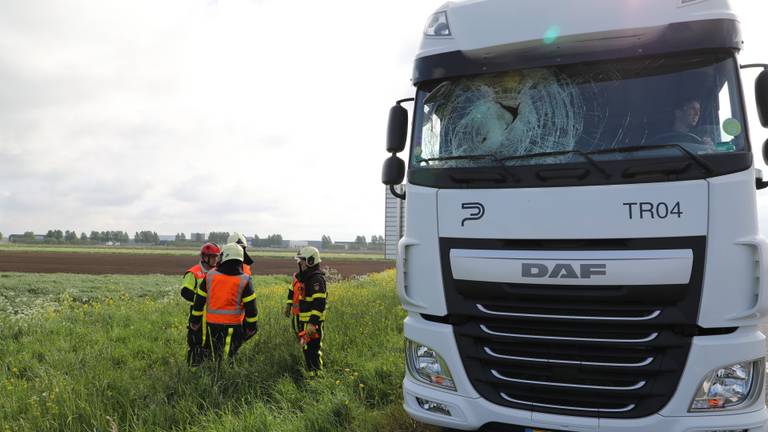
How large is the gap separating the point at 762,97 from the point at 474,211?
194 cm

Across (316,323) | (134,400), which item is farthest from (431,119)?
(134,400)

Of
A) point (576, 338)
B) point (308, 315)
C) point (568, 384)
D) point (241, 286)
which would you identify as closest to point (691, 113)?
point (576, 338)

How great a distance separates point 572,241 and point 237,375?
4.22 metres

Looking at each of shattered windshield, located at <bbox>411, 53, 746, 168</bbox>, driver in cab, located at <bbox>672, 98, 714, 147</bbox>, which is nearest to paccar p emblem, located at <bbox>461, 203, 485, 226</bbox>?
shattered windshield, located at <bbox>411, 53, 746, 168</bbox>

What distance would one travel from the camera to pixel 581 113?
9.98 ft

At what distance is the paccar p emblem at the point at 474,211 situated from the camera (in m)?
2.96

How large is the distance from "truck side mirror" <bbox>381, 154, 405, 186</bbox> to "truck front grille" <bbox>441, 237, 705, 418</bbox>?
0.85 meters

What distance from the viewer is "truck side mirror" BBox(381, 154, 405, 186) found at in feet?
12.1

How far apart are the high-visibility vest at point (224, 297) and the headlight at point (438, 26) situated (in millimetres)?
3433

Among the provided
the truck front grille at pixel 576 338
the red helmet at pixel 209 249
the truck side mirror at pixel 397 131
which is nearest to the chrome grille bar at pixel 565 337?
the truck front grille at pixel 576 338

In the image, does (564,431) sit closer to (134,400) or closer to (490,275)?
(490,275)

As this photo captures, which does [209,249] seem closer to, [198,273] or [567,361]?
[198,273]

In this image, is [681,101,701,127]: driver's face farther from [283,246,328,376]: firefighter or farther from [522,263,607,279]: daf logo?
[283,246,328,376]: firefighter

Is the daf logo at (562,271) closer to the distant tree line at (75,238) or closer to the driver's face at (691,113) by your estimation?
the driver's face at (691,113)
